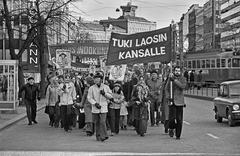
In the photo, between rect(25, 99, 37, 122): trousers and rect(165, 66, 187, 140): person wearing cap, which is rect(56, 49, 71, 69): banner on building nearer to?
rect(25, 99, 37, 122): trousers

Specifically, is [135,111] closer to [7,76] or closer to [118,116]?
[118,116]

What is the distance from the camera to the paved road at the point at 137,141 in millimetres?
12081

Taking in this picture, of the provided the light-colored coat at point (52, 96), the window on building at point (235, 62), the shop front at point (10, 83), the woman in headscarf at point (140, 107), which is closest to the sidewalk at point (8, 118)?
the shop front at point (10, 83)

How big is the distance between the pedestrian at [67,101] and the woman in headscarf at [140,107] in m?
2.53

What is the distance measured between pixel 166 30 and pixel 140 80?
6.41 feet

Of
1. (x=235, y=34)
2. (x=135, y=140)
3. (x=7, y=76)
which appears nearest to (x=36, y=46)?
(x=7, y=76)

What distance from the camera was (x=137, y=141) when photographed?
13.8 meters

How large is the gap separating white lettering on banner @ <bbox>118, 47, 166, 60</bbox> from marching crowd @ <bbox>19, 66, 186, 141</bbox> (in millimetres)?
631

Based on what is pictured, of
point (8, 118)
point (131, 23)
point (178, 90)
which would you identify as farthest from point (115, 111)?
point (131, 23)

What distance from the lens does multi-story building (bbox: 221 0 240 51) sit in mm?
114062

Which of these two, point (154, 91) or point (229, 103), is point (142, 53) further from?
point (229, 103)

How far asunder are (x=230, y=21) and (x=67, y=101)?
112685 millimetres

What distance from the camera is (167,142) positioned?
13.4 m

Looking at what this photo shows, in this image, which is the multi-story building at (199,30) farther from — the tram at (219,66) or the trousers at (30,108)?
the trousers at (30,108)
